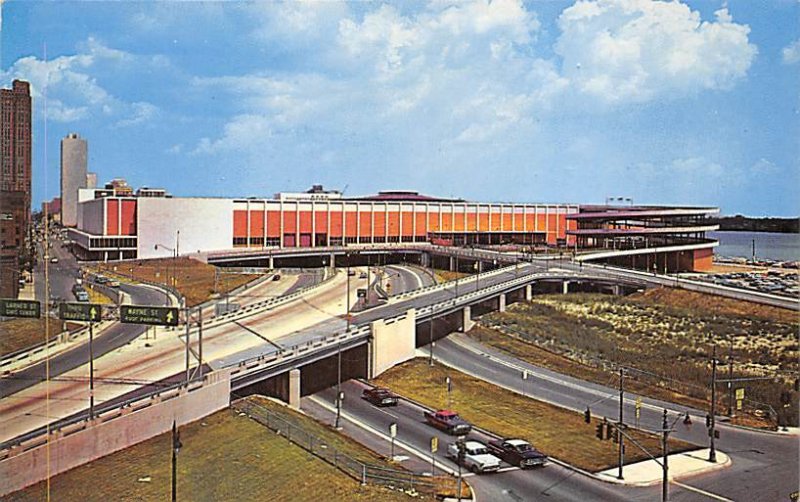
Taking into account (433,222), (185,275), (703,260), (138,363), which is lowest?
(138,363)

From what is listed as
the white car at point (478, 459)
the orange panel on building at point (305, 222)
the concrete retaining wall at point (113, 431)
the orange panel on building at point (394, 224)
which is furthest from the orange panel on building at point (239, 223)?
the white car at point (478, 459)

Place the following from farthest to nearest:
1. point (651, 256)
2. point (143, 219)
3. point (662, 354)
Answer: point (651, 256) → point (143, 219) → point (662, 354)

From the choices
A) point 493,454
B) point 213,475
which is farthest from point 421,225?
point 213,475

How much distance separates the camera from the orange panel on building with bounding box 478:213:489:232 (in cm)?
6184

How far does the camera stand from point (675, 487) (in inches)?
606

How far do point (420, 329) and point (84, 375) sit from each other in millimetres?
14042

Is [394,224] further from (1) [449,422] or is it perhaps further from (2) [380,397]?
(1) [449,422]

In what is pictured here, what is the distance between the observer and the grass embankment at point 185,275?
36469 mm

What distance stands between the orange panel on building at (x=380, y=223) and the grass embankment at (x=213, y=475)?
41.4 meters

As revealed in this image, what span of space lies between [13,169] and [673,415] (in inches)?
734

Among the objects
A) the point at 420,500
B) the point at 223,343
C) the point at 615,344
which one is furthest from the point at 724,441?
the point at 223,343

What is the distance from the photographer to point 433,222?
60125 millimetres

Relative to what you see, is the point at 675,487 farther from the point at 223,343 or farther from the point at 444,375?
the point at 223,343

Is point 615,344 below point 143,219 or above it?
below
